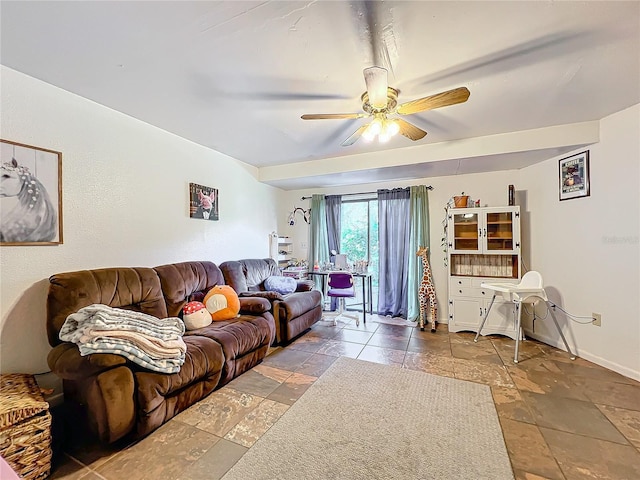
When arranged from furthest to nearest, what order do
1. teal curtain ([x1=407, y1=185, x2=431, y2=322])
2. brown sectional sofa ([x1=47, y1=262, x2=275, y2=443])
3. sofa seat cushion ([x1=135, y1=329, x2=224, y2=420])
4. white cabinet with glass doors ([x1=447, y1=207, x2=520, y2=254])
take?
teal curtain ([x1=407, y1=185, x2=431, y2=322])
white cabinet with glass doors ([x1=447, y1=207, x2=520, y2=254])
sofa seat cushion ([x1=135, y1=329, x2=224, y2=420])
brown sectional sofa ([x1=47, y1=262, x2=275, y2=443])

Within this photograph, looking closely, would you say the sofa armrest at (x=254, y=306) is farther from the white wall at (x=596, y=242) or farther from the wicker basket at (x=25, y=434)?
the white wall at (x=596, y=242)

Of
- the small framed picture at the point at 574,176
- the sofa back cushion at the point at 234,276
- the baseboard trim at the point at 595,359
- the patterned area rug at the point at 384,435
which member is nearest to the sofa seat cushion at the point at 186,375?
the patterned area rug at the point at 384,435

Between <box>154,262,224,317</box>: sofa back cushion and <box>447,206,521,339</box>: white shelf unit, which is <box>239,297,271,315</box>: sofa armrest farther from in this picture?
<box>447,206,521,339</box>: white shelf unit

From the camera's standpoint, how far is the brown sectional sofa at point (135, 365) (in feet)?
5.27

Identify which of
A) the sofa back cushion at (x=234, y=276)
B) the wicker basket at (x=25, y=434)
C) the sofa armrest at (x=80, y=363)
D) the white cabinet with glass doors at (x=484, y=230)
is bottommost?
the wicker basket at (x=25, y=434)

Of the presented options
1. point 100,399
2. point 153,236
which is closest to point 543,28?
→ point 100,399

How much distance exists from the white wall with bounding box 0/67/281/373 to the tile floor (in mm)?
1055

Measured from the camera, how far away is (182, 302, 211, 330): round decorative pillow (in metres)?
2.56

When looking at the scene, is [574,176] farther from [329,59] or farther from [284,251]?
[284,251]

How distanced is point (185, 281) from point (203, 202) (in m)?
1.07

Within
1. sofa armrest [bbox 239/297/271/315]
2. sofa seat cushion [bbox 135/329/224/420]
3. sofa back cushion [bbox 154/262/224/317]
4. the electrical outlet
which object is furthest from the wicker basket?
the electrical outlet

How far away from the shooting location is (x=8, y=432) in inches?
53.6

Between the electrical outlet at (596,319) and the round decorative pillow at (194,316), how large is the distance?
3.86 m

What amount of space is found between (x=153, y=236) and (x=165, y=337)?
1.35 m
